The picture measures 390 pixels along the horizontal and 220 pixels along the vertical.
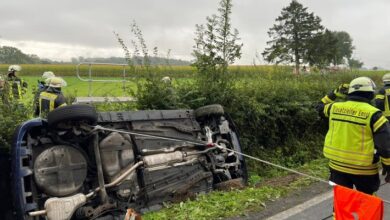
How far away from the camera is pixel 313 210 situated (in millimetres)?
5203

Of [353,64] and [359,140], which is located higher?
[353,64]

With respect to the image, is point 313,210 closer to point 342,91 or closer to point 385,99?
point 342,91

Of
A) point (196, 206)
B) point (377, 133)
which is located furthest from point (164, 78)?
point (377, 133)

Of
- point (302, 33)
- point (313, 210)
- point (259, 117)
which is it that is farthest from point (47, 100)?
point (302, 33)

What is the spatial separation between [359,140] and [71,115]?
3147 mm

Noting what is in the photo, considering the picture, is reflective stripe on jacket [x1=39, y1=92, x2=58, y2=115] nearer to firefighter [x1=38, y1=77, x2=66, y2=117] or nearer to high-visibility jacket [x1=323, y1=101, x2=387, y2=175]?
firefighter [x1=38, y1=77, x2=66, y2=117]

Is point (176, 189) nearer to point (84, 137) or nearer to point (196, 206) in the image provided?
point (196, 206)

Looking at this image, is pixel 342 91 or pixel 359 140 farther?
pixel 342 91

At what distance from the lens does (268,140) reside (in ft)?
28.0

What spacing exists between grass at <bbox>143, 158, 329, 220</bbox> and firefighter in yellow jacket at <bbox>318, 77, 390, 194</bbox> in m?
1.18

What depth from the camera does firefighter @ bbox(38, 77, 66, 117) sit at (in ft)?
20.2

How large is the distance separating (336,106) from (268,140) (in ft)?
13.3

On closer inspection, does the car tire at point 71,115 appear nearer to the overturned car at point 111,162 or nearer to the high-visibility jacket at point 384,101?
the overturned car at point 111,162

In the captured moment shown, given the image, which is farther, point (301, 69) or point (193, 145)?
point (301, 69)
